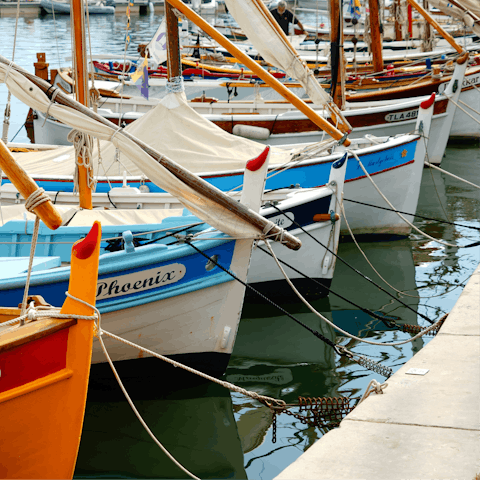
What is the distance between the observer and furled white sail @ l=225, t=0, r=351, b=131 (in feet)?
24.1

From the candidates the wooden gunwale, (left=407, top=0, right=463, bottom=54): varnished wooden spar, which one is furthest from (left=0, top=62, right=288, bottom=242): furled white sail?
(left=407, top=0, right=463, bottom=54): varnished wooden spar

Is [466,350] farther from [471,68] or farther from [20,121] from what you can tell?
[20,121]

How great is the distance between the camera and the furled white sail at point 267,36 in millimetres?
7340

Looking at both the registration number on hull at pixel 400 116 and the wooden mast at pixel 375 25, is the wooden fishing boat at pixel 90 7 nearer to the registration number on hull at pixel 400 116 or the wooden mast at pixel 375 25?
the wooden mast at pixel 375 25

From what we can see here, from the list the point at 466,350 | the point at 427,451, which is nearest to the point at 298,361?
the point at 466,350

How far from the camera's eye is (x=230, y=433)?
6387 millimetres

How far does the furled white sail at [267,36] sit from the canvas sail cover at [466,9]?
Result: 394cm

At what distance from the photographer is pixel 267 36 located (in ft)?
24.8

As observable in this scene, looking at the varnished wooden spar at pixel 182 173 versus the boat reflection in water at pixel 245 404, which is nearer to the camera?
the varnished wooden spar at pixel 182 173

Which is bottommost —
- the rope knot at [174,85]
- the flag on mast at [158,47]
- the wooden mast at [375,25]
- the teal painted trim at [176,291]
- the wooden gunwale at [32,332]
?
the teal painted trim at [176,291]

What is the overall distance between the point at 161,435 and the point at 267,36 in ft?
14.9

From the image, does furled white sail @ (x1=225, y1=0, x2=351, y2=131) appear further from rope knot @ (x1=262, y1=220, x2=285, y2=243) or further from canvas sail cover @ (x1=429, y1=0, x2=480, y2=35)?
canvas sail cover @ (x1=429, y1=0, x2=480, y2=35)

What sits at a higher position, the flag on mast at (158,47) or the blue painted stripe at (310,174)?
the flag on mast at (158,47)

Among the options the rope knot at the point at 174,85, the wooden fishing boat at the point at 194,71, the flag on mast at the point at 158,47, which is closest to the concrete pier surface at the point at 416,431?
the rope knot at the point at 174,85
